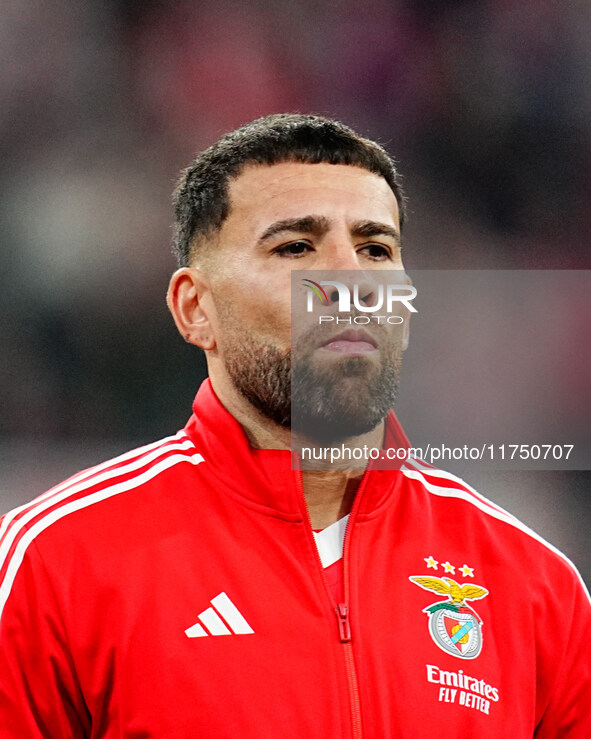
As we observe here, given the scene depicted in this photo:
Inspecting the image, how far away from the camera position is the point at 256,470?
4.43ft

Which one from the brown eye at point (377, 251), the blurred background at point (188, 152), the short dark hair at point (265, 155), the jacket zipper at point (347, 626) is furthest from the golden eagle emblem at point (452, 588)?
the blurred background at point (188, 152)

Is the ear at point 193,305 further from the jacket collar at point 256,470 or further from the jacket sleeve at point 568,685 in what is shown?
the jacket sleeve at point 568,685

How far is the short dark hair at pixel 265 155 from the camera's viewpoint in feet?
4.91

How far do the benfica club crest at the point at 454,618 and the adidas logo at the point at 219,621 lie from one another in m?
0.30

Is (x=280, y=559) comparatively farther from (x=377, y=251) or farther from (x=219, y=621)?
(x=377, y=251)

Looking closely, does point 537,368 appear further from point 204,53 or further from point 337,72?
point 204,53

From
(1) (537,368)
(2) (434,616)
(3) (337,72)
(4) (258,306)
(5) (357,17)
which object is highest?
(5) (357,17)

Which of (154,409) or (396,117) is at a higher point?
(396,117)

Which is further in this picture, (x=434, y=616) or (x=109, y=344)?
(x=109, y=344)

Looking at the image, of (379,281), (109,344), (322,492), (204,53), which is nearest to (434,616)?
(322,492)

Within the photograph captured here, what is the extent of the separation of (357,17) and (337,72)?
23cm

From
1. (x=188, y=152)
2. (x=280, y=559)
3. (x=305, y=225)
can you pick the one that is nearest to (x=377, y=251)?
(x=305, y=225)

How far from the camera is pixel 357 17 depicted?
9.58 feet

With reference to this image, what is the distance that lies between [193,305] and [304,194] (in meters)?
0.32
